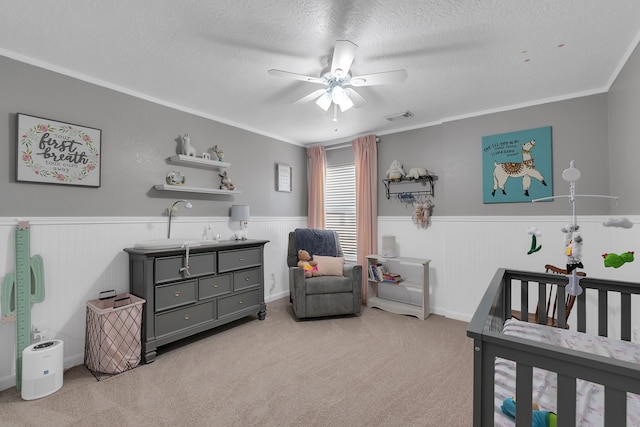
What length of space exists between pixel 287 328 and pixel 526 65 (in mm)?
3285

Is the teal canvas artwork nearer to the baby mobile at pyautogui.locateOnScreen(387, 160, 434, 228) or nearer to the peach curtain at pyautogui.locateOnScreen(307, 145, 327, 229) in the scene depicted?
the baby mobile at pyautogui.locateOnScreen(387, 160, 434, 228)

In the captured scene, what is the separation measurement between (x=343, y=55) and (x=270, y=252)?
2.96m

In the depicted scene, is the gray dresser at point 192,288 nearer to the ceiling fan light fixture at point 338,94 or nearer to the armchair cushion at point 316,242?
the armchair cushion at point 316,242

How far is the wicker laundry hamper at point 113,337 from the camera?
228cm

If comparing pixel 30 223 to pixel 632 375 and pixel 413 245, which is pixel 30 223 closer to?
pixel 632 375

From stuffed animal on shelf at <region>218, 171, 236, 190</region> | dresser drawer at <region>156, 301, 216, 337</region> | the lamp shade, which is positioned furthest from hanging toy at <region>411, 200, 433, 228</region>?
dresser drawer at <region>156, 301, 216, 337</region>

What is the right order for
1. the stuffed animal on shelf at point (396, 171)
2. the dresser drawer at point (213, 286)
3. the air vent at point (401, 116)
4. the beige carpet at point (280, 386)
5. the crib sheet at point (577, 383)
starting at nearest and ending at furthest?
the crib sheet at point (577, 383)
the beige carpet at point (280, 386)
the dresser drawer at point (213, 286)
the air vent at point (401, 116)
the stuffed animal on shelf at point (396, 171)

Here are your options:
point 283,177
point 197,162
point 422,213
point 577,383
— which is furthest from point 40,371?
point 422,213

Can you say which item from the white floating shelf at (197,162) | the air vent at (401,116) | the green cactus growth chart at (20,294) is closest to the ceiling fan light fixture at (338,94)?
the air vent at (401,116)

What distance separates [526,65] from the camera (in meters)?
2.30

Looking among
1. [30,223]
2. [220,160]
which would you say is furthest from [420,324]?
[30,223]

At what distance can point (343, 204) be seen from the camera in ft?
15.1

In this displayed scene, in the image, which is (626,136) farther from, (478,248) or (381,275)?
(381,275)

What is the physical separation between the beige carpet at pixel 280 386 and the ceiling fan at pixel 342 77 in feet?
7.25
